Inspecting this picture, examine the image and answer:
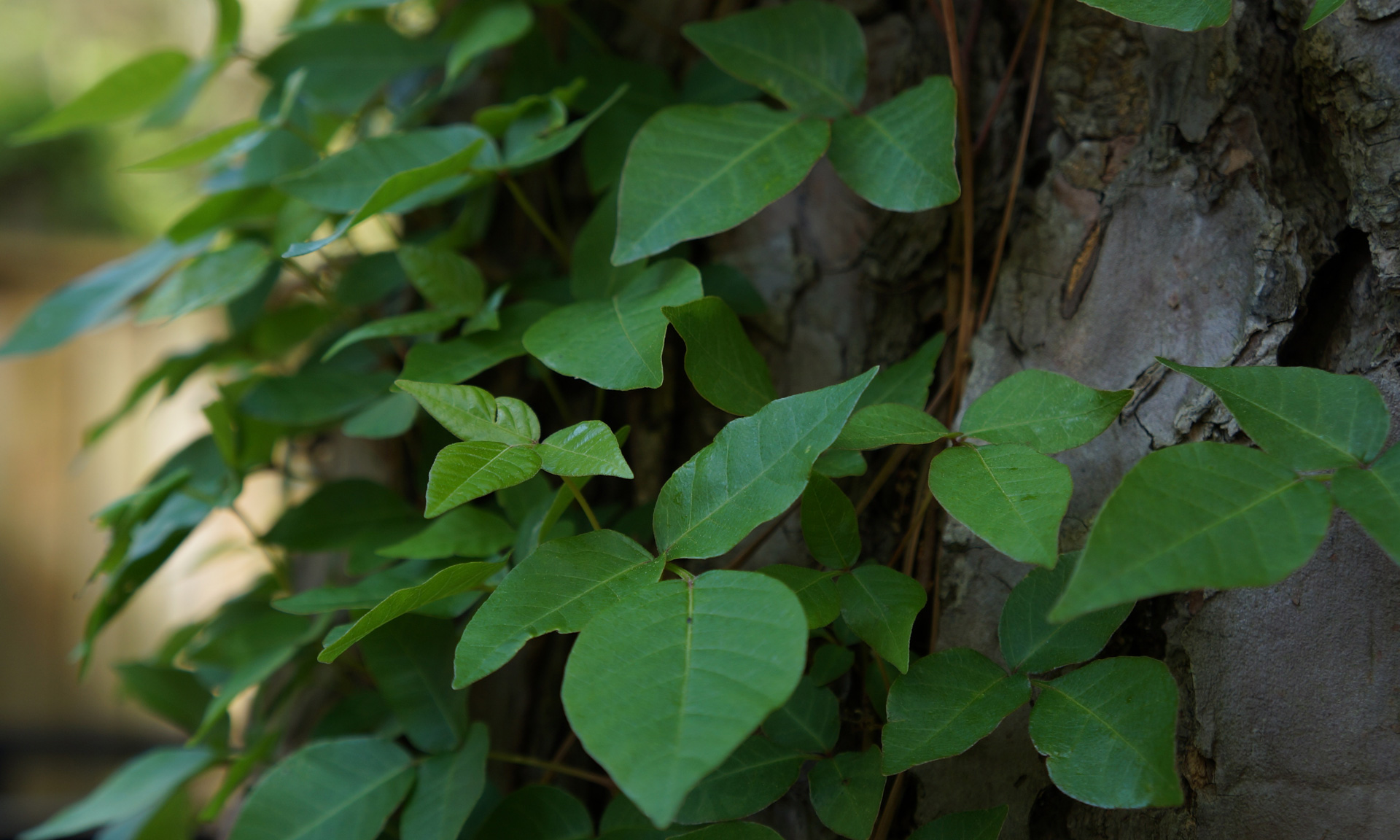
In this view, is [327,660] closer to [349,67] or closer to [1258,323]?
[1258,323]

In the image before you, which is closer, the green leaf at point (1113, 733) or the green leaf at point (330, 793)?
the green leaf at point (1113, 733)

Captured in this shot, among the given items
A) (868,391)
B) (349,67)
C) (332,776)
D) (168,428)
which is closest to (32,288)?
(168,428)

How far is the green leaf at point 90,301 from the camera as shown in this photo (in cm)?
95

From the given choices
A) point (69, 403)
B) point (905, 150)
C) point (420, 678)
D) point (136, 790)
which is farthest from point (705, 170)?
point (69, 403)

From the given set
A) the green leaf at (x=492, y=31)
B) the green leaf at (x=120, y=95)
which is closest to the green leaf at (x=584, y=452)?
the green leaf at (x=492, y=31)

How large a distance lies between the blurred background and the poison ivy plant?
Result: 2.19 metres

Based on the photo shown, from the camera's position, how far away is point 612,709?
373 mm

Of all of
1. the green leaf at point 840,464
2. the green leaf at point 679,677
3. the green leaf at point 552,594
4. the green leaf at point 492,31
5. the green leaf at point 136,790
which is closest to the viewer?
the green leaf at point 679,677

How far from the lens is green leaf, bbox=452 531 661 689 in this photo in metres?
0.45

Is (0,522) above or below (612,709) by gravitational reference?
below

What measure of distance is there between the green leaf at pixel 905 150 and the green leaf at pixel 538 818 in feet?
1.61

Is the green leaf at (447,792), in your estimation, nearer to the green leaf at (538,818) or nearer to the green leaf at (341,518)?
the green leaf at (538,818)

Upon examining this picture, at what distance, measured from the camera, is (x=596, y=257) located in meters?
0.73

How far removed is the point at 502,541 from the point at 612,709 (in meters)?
0.28
